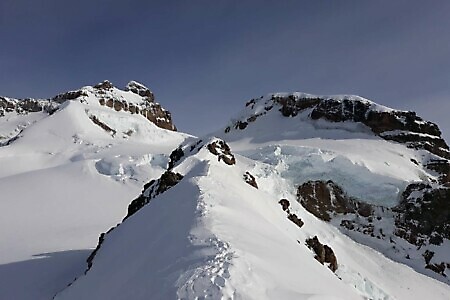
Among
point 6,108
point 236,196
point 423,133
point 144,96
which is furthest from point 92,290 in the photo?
point 6,108

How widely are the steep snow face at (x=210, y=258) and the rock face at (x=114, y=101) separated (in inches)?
2458

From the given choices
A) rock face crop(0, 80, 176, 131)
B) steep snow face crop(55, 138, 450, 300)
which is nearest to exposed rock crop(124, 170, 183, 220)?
steep snow face crop(55, 138, 450, 300)

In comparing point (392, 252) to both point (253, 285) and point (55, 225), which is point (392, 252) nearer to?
point (55, 225)

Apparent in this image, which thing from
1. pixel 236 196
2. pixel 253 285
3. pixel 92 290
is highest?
pixel 236 196

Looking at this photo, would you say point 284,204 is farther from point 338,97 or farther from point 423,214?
point 338,97

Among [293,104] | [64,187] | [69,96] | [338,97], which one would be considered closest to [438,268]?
[338,97]

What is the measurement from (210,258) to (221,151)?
23.6 meters

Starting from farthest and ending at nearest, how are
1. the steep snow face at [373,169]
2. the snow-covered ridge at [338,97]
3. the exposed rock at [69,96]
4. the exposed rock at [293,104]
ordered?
the exposed rock at [69,96], the exposed rock at [293,104], the snow-covered ridge at [338,97], the steep snow face at [373,169]

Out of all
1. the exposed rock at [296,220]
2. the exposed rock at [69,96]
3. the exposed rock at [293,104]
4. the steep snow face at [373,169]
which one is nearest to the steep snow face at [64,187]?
the exposed rock at [69,96]

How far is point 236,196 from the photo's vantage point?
72.3 feet

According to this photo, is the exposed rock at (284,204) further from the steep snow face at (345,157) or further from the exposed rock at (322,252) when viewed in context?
the steep snow face at (345,157)

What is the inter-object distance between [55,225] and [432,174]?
39046 mm

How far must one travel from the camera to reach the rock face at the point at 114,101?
3415 inches

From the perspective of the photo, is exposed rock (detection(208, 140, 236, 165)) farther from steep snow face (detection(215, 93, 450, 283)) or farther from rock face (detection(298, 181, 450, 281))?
rock face (detection(298, 181, 450, 281))
